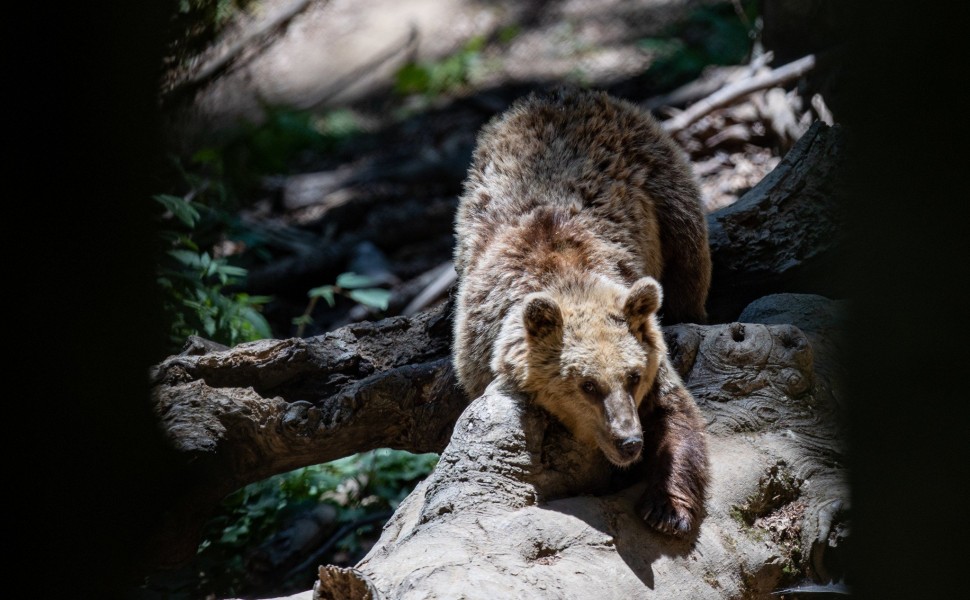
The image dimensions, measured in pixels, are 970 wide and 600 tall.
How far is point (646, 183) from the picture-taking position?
6.21 m

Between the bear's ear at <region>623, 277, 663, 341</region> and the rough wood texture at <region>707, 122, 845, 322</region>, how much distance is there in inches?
91.1

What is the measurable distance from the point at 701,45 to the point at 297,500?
33.8 ft

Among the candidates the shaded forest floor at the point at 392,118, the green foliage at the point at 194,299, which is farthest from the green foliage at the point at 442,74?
the green foliage at the point at 194,299

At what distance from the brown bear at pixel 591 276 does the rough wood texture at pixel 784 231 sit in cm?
61

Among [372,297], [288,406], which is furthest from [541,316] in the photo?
[372,297]

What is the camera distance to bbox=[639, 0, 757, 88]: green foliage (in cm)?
1298

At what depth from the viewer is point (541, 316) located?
462 cm

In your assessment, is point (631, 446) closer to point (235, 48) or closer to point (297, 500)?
point (297, 500)

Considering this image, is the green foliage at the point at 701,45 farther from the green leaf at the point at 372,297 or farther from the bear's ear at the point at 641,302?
the bear's ear at the point at 641,302

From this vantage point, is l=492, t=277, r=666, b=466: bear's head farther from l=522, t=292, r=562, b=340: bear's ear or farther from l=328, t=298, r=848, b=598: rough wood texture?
l=328, t=298, r=848, b=598: rough wood texture

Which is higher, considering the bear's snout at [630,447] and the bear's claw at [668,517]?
the bear's snout at [630,447]

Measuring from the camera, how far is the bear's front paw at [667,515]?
4.22 m

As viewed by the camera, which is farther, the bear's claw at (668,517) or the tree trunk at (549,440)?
the bear's claw at (668,517)

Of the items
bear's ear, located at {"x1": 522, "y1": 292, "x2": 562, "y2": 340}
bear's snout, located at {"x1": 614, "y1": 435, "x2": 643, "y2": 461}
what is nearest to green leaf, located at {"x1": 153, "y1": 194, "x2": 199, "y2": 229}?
bear's ear, located at {"x1": 522, "y1": 292, "x2": 562, "y2": 340}
